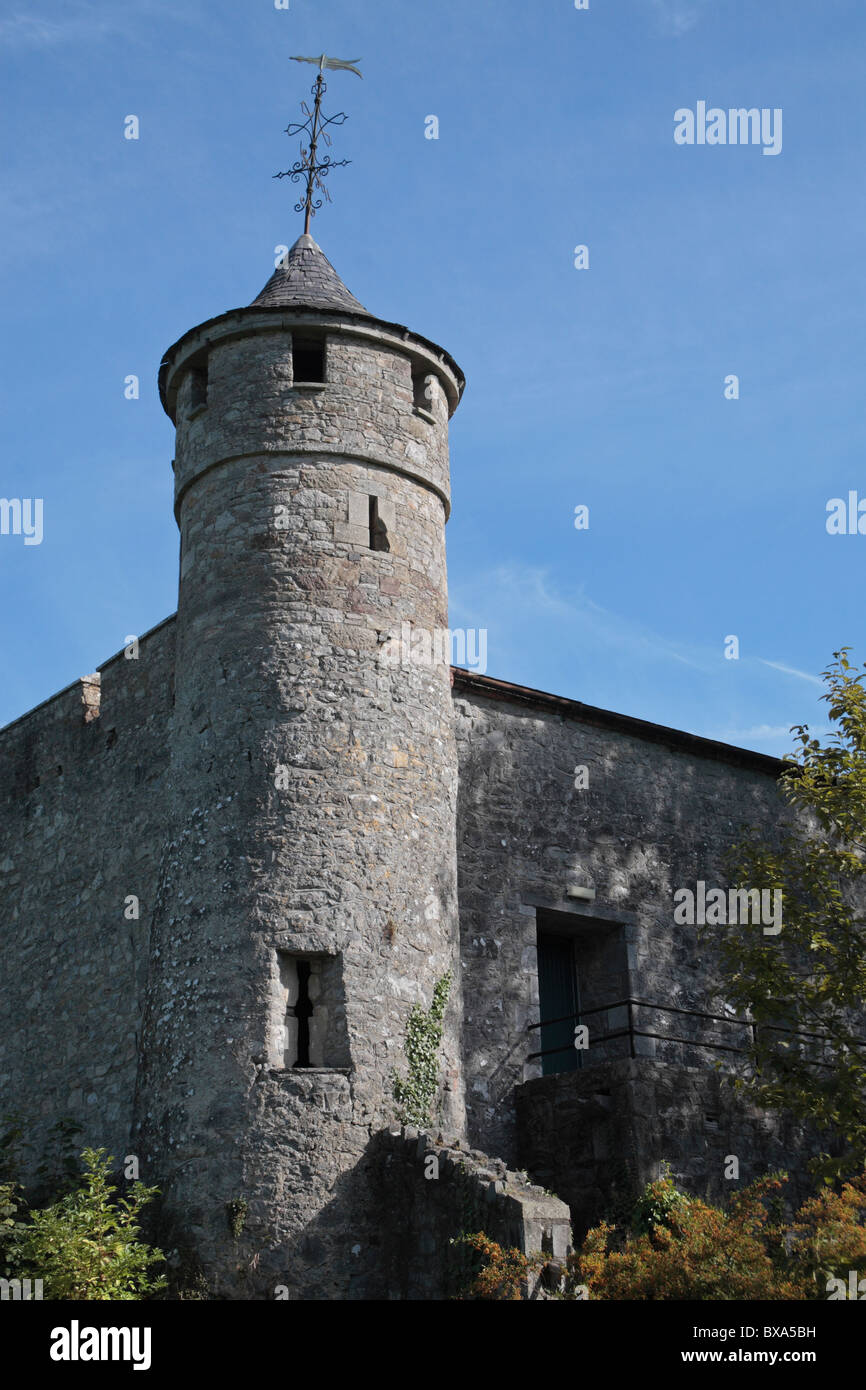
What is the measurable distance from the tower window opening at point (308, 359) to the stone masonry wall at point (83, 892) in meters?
3.10

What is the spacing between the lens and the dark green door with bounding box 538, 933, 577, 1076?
15758 mm

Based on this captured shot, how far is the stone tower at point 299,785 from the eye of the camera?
11688mm

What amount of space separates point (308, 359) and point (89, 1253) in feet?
27.3

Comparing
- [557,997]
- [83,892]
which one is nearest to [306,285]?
[83,892]

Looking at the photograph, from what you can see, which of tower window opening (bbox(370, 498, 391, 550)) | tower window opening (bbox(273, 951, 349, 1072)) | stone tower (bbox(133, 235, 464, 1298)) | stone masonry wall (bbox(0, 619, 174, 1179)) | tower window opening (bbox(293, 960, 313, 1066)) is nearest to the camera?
stone tower (bbox(133, 235, 464, 1298))

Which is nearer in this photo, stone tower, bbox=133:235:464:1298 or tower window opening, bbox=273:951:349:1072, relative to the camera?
stone tower, bbox=133:235:464:1298

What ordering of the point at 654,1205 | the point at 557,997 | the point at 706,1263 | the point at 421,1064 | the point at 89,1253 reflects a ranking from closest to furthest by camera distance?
the point at 706,1263 → the point at 89,1253 → the point at 654,1205 → the point at 421,1064 → the point at 557,997

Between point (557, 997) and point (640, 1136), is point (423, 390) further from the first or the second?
point (640, 1136)

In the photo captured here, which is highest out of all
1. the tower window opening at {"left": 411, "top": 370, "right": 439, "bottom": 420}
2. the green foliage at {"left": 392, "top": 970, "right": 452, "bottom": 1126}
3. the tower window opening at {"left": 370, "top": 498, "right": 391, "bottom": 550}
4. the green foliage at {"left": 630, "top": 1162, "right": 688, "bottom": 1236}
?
the tower window opening at {"left": 411, "top": 370, "right": 439, "bottom": 420}

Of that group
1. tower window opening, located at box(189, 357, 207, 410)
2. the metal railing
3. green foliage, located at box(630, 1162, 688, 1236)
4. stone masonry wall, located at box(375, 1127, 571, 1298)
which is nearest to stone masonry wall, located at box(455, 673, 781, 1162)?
the metal railing

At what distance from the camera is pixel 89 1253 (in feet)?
34.9

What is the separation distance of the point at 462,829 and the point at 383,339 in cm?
483

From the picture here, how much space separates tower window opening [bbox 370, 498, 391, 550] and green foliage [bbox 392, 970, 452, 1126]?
399 centimetres

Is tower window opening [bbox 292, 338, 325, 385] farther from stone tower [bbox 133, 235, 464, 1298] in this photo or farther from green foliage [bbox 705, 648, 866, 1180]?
green foliage [bbox 705, 648, 866, 1180]
